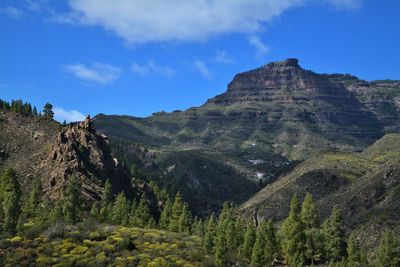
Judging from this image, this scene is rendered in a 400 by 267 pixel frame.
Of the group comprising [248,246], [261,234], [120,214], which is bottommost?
[248,246]

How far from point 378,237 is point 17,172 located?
109 m

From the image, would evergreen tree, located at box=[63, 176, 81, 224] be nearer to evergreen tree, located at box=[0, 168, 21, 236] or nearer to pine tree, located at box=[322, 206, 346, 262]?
evergreen tree, located at box=[0, 168, 21, 236]

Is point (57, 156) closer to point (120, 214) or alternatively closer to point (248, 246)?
point (120, 214)

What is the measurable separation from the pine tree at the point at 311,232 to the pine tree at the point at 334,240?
5.31 ft

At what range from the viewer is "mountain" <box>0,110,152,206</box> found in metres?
154

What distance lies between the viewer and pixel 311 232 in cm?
11381

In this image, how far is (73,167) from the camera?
513 ft

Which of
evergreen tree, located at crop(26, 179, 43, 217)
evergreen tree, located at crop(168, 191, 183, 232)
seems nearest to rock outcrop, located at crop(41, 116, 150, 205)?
evergreen tree, located at crop(26, 179, 43, 217)

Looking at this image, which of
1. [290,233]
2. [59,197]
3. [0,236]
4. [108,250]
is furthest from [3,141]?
[290,233]

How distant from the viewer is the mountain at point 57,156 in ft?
506

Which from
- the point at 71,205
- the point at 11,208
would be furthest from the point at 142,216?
the point at 11,208

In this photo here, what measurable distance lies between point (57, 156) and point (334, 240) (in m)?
88.0

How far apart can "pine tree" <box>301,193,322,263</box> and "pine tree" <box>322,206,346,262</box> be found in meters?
1.62

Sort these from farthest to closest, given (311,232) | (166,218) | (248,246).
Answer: (166,218) < (248,246) < (311,232)
